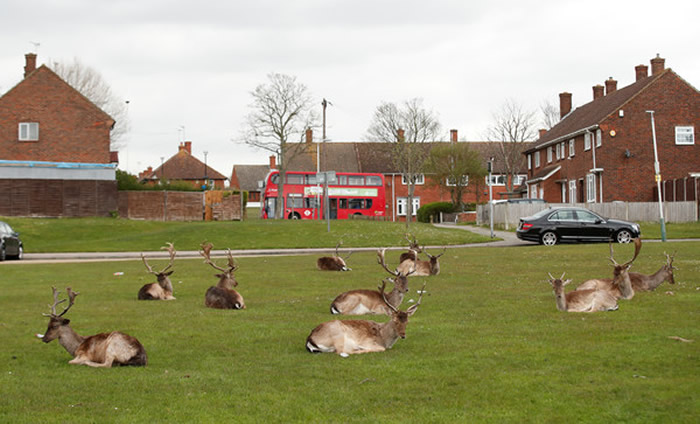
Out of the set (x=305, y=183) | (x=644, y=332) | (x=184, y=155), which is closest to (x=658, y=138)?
(x=305, y=183)

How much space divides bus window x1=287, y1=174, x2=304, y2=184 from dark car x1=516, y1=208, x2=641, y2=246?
32.8 meters

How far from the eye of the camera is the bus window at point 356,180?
217 ft

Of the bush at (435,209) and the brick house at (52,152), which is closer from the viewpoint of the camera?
the brick house at (52,152)

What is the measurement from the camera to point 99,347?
8922mm

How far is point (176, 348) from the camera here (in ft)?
32.2

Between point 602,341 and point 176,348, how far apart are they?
17.7 ft

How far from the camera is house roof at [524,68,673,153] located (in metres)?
54.9

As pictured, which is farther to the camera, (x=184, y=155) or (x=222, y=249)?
(x=184, y=155)

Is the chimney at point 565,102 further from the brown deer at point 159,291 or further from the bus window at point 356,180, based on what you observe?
the brown deer at point 159,291

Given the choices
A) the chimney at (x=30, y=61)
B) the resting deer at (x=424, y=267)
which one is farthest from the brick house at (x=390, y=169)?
the resting deer at (x=424, y=267)

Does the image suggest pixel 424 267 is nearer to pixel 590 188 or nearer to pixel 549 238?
pixel 549 238

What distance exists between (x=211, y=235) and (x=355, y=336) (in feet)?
105

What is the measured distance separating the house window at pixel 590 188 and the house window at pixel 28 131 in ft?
131

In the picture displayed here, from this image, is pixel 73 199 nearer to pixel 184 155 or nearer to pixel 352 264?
pixel 352 264
